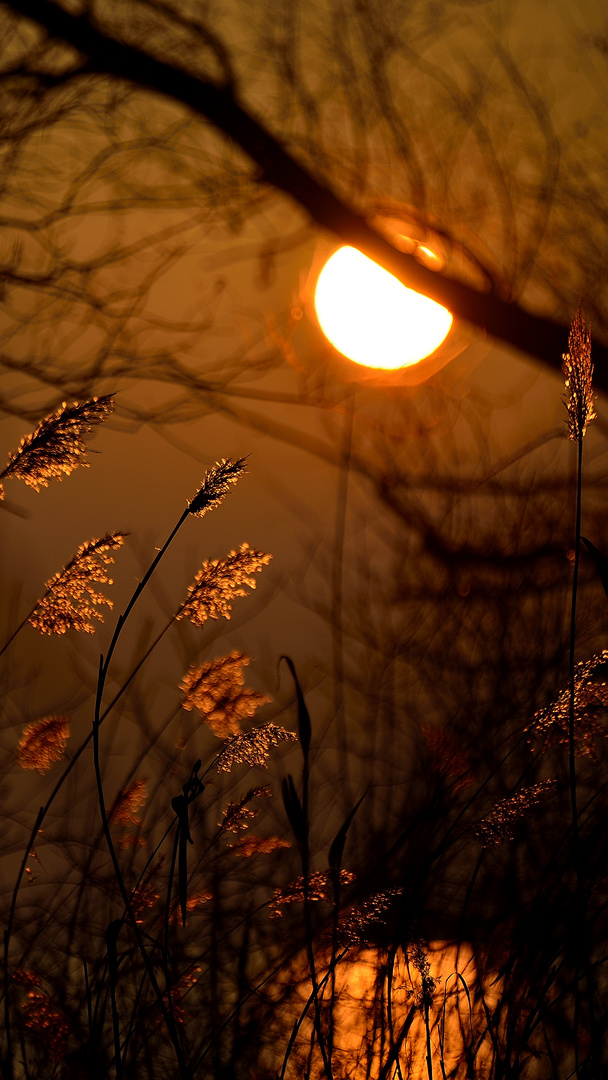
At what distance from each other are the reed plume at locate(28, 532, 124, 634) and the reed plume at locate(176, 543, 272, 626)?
0.33 ft

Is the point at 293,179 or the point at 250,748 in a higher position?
the point at 293,179

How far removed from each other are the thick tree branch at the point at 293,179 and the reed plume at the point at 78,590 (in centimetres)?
117

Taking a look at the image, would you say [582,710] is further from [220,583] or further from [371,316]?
[371,316]

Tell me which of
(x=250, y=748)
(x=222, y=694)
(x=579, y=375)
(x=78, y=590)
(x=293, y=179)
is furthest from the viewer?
(x=293, y=179)

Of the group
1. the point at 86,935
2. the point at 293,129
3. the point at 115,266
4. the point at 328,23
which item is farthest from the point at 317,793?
the point at 328,23

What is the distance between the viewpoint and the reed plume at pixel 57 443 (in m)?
0.73

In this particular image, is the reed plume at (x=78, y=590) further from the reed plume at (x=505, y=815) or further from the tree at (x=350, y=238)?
the tree at (x=350, y=238)

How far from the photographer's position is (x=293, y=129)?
1626mm

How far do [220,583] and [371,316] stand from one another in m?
1.11

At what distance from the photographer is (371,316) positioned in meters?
1.66

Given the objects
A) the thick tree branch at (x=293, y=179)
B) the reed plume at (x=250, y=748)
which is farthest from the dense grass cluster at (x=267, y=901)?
the thick tree branch at (x=293, y=179)

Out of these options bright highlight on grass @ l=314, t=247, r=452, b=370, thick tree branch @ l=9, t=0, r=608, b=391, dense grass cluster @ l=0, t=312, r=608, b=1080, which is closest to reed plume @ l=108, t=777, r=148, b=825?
dense grass cluster @ l=0, t=312, r=608, b=1080

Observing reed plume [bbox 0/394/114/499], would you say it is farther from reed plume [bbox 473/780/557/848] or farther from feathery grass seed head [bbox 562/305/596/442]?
reed plume [bbox 473/780/557/848]

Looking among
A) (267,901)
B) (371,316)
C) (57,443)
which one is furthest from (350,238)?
(267,901)
